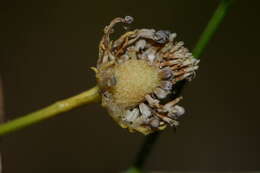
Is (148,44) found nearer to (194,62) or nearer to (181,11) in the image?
(194,62)

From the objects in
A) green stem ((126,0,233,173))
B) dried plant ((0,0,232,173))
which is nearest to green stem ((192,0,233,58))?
green stem ((126,0,233,173))

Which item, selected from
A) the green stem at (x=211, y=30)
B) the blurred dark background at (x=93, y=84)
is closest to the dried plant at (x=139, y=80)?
the green stem at (x=211, y=30)

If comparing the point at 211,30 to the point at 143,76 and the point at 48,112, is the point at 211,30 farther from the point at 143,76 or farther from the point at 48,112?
the point at 48,112

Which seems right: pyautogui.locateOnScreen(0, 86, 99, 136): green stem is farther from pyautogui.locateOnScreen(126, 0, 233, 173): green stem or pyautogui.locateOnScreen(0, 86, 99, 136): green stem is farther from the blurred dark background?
the blurred dark background

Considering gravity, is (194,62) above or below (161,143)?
above

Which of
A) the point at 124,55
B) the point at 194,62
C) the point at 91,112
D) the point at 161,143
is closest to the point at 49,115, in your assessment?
the point at 124,55

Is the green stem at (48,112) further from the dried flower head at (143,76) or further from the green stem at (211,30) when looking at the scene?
the green stem at (211,30)
